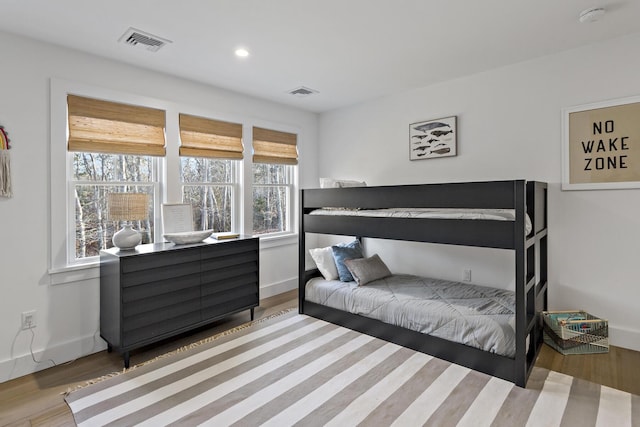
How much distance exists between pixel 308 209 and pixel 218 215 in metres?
1.03

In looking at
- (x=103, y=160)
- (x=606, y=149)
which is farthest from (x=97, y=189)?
(x=606, y=149)

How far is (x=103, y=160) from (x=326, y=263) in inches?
89.2

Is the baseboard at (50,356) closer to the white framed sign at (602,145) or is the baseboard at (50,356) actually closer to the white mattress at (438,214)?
the white mattress at (438,214)

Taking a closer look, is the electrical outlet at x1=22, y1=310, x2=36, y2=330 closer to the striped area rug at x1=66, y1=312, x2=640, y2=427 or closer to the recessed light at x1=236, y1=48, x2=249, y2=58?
the striped area rug at x1=66, y1=312, x2=640, y2=427

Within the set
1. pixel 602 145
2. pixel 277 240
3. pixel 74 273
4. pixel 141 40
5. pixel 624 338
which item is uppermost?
pixel 141 40

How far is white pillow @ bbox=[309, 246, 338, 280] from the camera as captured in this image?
3.56 m

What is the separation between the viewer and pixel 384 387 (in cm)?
216

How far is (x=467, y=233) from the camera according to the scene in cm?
235

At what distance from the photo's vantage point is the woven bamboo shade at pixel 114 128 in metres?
2.68

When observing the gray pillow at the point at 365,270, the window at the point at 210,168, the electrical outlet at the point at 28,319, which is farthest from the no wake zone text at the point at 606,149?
the electrical outlet at the point at 28,319

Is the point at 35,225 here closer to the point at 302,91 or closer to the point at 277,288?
the point at 277,288

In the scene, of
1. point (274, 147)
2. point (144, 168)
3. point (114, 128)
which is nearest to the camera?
point (114, 128)

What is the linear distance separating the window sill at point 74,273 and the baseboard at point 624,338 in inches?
164

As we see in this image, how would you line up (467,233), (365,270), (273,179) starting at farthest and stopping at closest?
(273,179), (365,270), (467,233)
